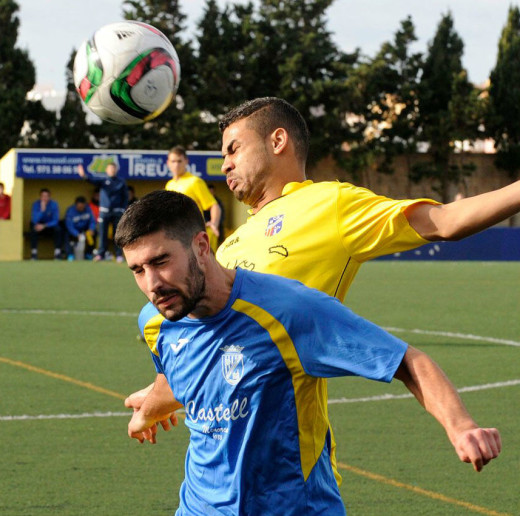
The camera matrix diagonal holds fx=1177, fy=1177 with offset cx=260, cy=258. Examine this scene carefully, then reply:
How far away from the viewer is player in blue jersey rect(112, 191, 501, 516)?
325 cm

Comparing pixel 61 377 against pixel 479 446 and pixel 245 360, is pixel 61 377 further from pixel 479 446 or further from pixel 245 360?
pixel 479 446

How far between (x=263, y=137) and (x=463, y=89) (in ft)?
149

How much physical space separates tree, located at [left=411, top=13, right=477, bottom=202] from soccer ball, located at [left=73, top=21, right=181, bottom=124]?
41.5 meters

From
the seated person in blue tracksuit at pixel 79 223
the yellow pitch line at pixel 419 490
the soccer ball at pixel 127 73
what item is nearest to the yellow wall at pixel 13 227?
the seated person in blue tracksuit at pixel 79 223

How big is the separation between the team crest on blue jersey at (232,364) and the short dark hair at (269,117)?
4.26 feet

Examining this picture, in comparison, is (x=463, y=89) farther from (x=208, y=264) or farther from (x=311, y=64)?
(x=208, y=264)

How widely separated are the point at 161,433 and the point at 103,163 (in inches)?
914

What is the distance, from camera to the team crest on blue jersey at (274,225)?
4.31 metres

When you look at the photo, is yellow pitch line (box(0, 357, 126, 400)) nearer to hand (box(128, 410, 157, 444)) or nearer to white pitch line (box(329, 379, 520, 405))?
white pitch line (box(329, 379, 520, 405))

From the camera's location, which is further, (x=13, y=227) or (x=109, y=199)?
(x=13, y=227)

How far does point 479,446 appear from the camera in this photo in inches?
112

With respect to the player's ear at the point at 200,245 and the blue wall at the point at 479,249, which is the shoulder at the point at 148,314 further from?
the blue wall at the point at 479,249

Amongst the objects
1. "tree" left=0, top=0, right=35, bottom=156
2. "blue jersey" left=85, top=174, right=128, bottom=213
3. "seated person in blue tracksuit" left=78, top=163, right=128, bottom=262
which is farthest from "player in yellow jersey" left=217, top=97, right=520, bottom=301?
"tree" left=0, top=0, right=35, bottom=156

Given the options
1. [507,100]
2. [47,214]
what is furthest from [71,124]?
[507,100]
